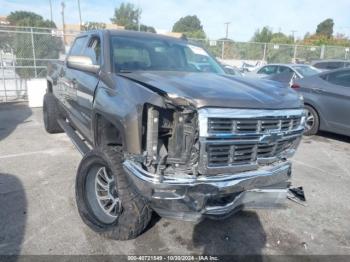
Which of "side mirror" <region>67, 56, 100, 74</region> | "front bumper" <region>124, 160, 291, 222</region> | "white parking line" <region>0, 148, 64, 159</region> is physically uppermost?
"side mirror" <region>67, 56, 100, 74</region>

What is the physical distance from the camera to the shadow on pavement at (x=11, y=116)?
23.3ft

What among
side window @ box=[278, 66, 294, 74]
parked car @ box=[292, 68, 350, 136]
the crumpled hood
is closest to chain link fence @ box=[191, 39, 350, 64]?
side window @ box=[278, 66, 294, 74]

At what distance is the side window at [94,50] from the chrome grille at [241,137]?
1826 mm

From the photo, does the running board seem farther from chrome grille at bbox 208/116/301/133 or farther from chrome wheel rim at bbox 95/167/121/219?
chrome grille at bbox 208/116/301/133

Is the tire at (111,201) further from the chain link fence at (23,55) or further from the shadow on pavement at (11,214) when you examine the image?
the chain link fence at (23,55)

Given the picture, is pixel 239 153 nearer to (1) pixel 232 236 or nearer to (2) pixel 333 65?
(1) pixel 232 236

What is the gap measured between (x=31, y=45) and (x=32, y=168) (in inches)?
322

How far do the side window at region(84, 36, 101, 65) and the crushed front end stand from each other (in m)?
Answer: 1.55

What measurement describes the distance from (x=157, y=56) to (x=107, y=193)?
1769 millimetres

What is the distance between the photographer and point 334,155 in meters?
6.14

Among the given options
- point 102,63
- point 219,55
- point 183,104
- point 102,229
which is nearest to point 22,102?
point 102,63

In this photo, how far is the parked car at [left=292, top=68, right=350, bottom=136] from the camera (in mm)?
6571

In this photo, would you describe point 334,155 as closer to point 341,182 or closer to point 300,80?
point 341,182

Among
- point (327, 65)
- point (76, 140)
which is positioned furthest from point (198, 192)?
point (327, 65)
